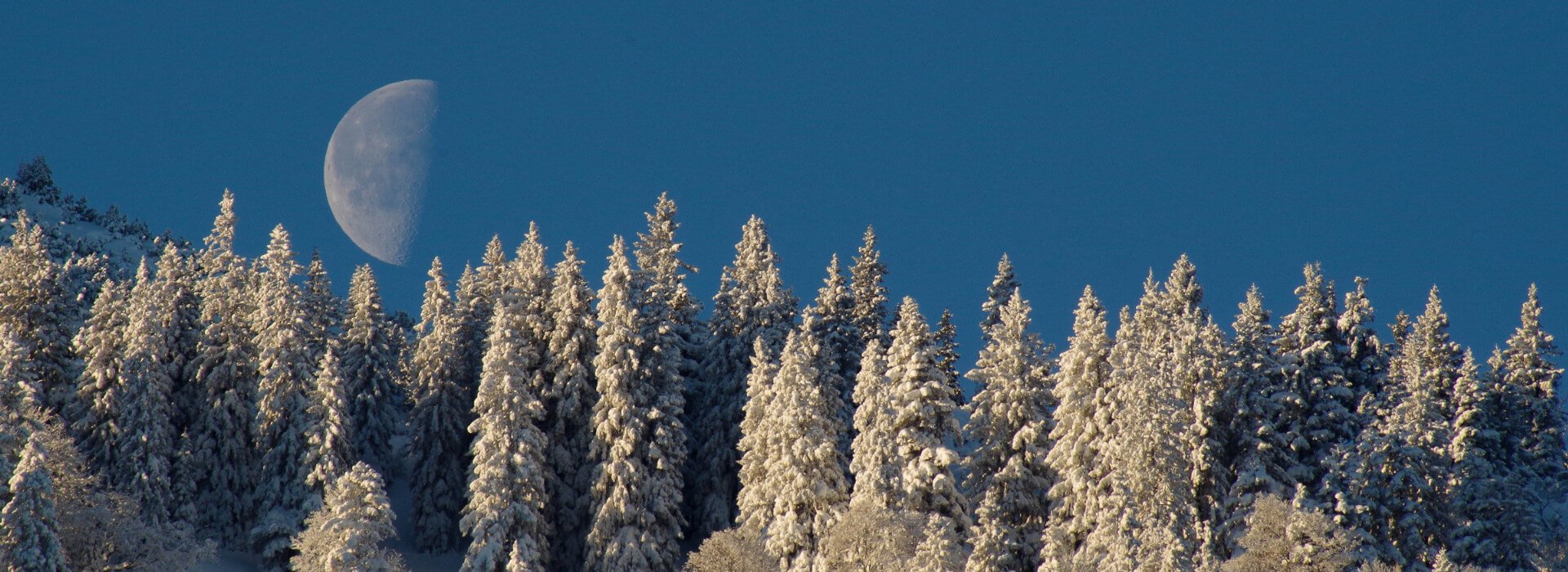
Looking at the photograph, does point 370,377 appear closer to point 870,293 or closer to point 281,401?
point 281,401

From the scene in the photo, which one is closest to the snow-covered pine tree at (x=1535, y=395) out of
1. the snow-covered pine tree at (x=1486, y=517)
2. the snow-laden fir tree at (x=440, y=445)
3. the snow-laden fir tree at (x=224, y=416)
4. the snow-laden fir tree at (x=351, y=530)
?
the snow-covered pine tree at (x=1486, y=517)

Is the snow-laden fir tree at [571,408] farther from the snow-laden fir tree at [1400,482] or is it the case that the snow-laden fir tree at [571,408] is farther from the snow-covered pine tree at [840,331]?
the snow-laden fir tree at [1400,482]

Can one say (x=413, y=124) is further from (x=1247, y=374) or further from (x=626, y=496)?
(x=1247, y=374)

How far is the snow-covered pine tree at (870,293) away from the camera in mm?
76375

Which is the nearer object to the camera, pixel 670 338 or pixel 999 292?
pixel 670 338

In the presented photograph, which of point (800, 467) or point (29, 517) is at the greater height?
point (800, 467)

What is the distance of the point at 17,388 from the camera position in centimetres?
5503

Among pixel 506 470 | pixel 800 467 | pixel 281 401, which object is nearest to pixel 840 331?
pixel 800 467

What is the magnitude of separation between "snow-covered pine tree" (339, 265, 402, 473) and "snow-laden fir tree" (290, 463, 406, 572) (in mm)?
20029

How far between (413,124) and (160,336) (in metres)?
48.3

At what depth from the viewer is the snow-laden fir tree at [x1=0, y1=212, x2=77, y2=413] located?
66188mm

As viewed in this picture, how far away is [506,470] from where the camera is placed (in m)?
62.2

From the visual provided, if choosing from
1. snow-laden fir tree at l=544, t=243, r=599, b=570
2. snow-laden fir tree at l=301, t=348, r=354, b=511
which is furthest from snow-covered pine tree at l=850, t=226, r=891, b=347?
snow-laden fir tree at l=301, t=348, r=354, b=511

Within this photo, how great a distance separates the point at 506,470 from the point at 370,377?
17443 mm
